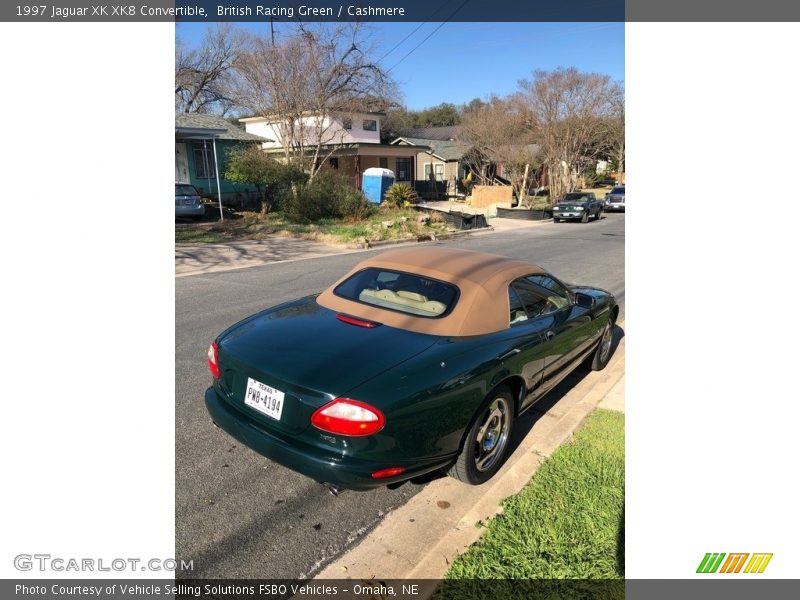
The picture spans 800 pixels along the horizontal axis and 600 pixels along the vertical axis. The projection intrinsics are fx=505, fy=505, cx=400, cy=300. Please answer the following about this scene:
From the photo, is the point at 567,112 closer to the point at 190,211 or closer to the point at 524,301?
the point at 190,211

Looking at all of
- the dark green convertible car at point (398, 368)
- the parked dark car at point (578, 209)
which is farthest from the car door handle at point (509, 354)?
the parked dark car at point (578, 209)

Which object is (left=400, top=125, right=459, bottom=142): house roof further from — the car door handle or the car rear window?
the car door handle

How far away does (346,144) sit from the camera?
27391 mm

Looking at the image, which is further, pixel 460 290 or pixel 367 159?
pixel 367 159

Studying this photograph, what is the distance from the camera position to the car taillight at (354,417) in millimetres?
2537

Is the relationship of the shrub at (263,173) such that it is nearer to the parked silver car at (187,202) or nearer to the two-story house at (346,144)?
the parked silver car at (187,202)

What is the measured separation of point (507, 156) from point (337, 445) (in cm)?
3186

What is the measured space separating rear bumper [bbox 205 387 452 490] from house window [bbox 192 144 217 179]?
22048mm

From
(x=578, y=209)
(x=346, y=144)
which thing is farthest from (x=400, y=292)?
(x=346, y=144)

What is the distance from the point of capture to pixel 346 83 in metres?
22.2

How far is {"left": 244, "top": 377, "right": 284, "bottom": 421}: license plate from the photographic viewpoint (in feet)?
9.07

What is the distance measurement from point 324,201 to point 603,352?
51.1 feet
